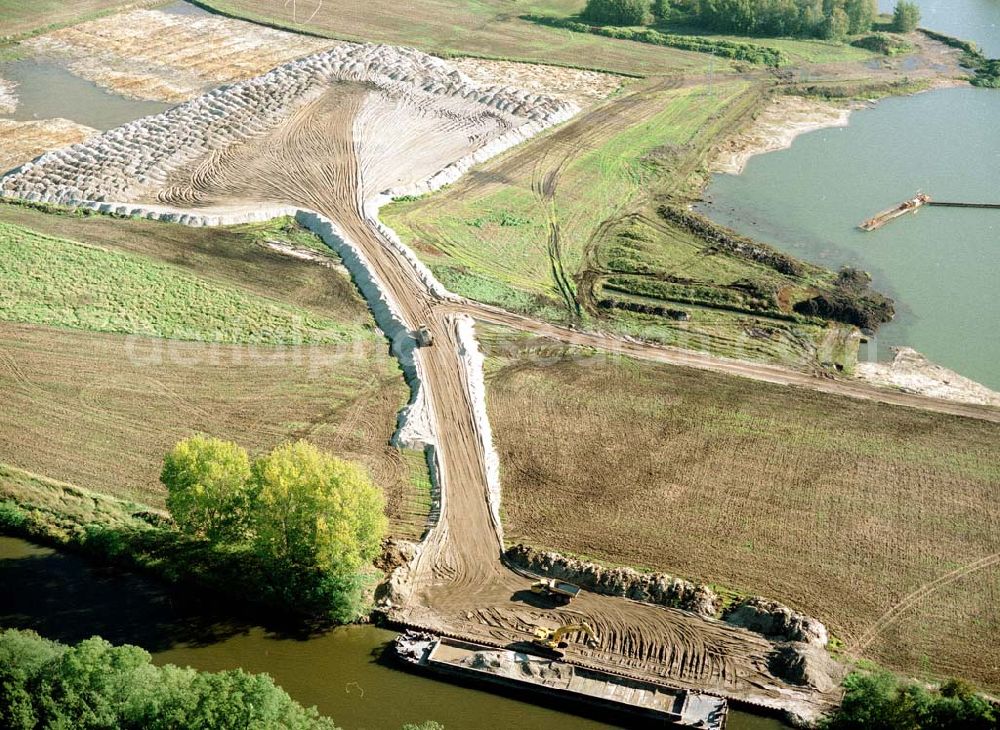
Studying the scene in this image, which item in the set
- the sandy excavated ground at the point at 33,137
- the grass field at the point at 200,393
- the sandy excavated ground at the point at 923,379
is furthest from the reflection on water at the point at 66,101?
the sandy excavated ground at the point at 923,379

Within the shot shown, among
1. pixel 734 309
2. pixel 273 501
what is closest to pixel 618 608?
pixel 273 501

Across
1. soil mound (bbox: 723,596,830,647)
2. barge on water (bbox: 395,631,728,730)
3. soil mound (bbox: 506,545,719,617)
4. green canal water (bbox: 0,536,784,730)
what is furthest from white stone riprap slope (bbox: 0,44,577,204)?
soil mound (bbox: 723,596,830,647)

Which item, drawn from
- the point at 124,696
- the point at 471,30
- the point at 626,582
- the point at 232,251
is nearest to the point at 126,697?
the point at 124,696

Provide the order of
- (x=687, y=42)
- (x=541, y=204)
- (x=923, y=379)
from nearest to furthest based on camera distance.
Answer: (x=923, y=379) < (x=541, y=204) < (x=687, y=42)

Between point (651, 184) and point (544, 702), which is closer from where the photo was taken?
point (544, 702)

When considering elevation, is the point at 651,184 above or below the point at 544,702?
above

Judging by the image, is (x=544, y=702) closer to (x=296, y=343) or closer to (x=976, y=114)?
(x=296, y=343)

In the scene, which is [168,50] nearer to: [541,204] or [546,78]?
[546,78]

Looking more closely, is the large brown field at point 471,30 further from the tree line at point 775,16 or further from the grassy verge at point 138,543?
the grassy verge at point 138,543
